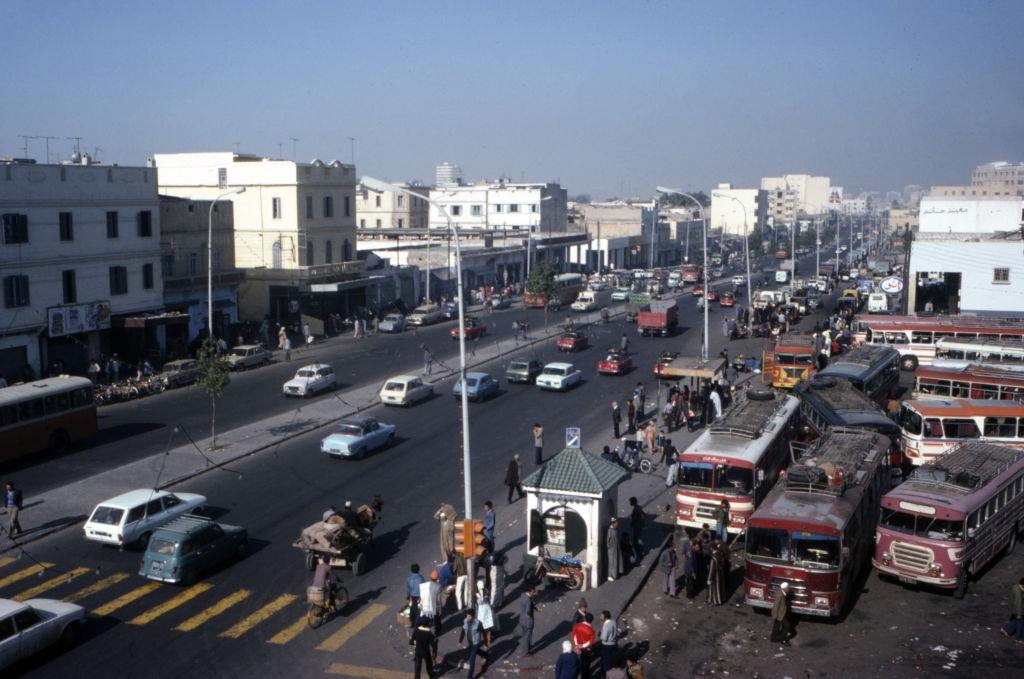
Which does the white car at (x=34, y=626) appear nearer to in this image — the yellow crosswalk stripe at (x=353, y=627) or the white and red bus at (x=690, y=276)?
the yellow crosswalk stripe at (x=353, y=627)

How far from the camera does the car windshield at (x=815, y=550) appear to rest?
57.9ft

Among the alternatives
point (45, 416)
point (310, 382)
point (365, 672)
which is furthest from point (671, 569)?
point (310, 382)

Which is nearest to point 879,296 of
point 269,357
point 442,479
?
point 269,357

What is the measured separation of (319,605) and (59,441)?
672 inches

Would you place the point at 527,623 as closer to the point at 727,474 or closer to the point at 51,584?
the point at 727,474

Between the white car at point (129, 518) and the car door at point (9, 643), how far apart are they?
5.70 meters

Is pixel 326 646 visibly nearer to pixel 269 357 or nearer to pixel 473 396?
pixel 473 396

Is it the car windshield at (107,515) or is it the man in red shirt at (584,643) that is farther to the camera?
the car windshield at (107,515)

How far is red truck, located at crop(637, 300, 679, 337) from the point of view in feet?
193

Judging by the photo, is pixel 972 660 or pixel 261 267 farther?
pixel 261 267

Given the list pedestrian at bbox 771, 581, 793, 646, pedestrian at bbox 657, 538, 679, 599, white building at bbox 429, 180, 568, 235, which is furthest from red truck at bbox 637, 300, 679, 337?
white building at bbox 429, 180, 568, 235

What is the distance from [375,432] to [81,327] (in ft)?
65.0

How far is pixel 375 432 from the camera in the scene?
31.2 m

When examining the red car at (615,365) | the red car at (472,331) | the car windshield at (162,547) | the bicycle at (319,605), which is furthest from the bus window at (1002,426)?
the red car at (472,331)
